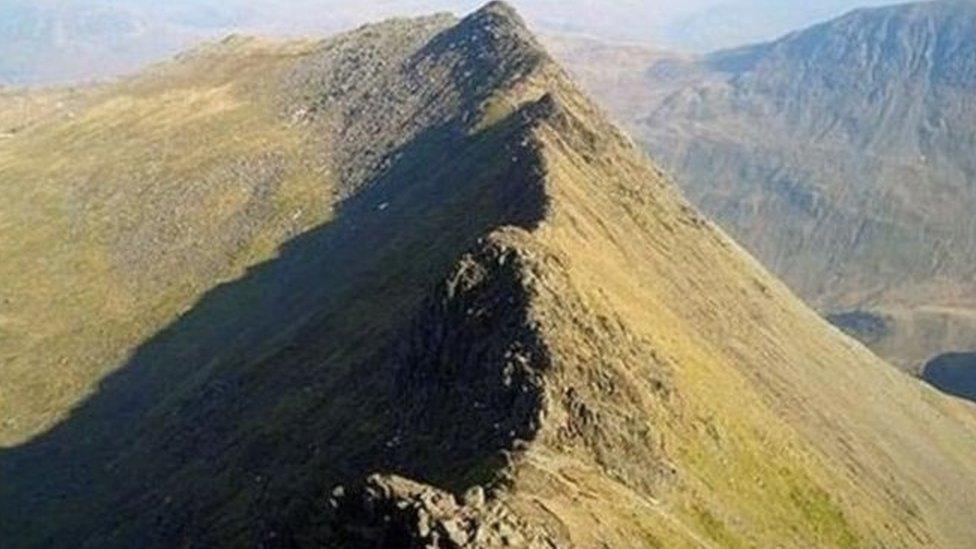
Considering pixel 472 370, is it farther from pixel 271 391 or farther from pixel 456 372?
pixel 271 391

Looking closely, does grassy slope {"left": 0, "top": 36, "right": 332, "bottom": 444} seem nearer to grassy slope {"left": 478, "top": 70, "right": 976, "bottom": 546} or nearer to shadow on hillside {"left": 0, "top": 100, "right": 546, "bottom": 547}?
shadow on hillside {"left": 0, "top": 100, "right": 546, "bottom": 547}

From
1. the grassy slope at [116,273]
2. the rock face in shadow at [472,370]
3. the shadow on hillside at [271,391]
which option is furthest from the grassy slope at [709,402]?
the grassy slope at [116,273]

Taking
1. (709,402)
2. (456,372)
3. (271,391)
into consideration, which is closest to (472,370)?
(456,372)

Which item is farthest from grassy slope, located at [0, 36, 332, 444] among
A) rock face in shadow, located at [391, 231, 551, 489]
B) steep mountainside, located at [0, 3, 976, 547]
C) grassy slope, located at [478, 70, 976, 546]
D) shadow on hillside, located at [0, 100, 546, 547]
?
rock face in shadow, located at [391, 231, 551, 489]

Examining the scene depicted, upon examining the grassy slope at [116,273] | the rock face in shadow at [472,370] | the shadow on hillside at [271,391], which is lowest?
the grassy slope at [116,273]

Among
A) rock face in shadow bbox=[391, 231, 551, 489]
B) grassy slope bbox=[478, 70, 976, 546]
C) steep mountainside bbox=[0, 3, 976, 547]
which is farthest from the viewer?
grassy slope bbox=[478, 70, 976, 546]

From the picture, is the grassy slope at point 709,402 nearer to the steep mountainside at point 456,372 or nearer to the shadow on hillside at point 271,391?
the steep mountainside at point 456,372
